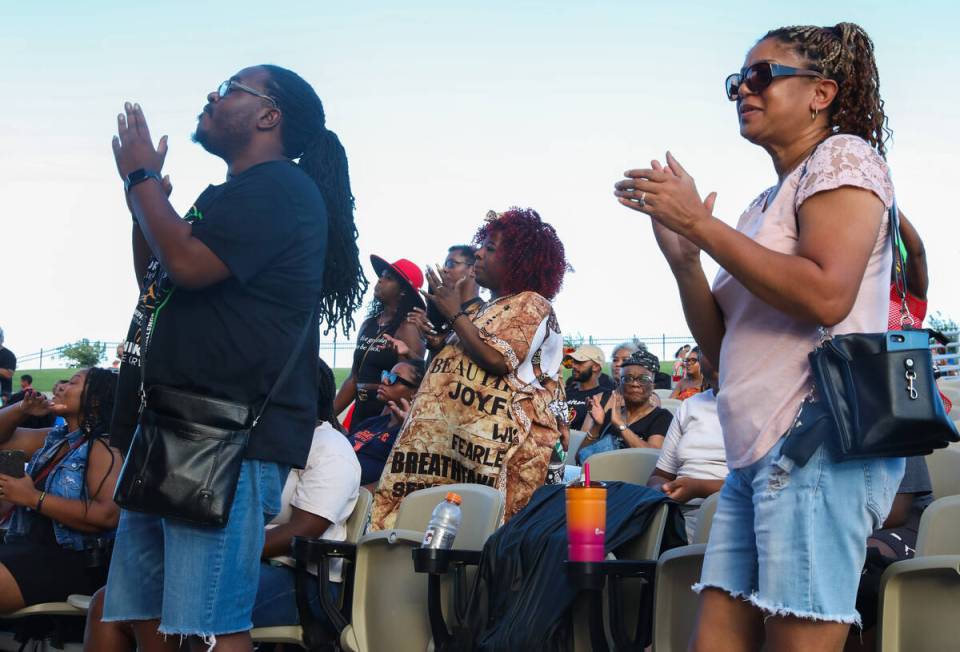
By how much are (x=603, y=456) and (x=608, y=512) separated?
1370mm

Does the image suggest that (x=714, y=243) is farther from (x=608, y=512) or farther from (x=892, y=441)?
(x=608, y=512)

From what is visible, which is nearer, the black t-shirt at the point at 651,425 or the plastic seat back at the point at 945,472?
the plastic seat back at the point at 945,472

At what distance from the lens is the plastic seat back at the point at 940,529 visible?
9.11 ft

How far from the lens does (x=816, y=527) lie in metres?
1.85

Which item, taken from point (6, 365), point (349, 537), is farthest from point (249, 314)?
point (6, 365)

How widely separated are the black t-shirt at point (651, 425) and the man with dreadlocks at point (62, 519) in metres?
3.38

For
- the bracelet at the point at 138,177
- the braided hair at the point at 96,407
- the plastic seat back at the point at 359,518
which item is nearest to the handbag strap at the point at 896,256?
the bracelet at the point at 138,177

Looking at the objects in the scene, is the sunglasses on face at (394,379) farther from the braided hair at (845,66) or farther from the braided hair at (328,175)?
the braided hair at (845,66)

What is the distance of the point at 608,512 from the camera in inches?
134

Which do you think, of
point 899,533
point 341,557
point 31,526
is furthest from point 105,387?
point 899,533

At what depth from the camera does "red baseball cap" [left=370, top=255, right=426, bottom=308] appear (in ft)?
21.0

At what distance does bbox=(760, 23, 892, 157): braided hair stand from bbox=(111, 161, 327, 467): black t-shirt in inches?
47.1

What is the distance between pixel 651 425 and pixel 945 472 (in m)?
2.82

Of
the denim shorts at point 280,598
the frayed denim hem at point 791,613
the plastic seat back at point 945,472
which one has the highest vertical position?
the plastic seat back at point 945,472
